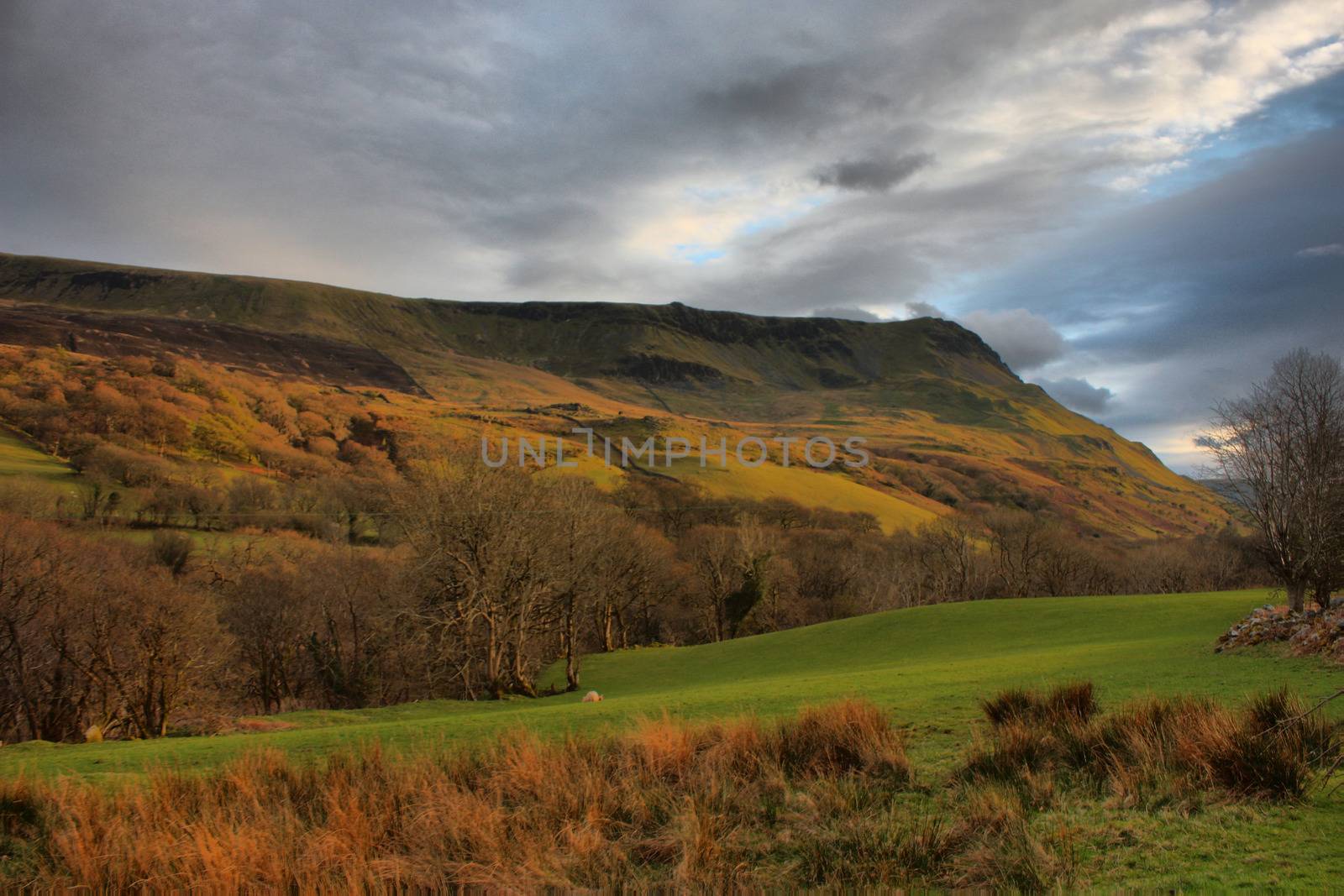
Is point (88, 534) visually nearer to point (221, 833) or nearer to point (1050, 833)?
point (221, 833)

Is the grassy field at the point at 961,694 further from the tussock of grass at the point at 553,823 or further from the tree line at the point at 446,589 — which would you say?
the tree line at the point at 446,589

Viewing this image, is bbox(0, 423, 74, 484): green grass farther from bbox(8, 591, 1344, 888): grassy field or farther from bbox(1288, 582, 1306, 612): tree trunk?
bbox(1288, 582, 1306, 612): tree trunk

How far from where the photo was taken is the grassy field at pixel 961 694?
7.26 metres

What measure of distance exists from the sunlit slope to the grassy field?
110mm

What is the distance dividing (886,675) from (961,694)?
8.98 meters

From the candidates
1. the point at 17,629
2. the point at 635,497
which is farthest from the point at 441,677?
the point at 635,497

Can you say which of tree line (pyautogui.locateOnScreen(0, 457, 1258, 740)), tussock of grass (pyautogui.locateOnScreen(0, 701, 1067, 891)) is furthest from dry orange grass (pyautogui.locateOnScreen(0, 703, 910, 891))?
tree line (pyautogui.locateOnScreen(0, 457, 1258, 740))

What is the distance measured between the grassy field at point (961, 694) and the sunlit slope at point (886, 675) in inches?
4.3

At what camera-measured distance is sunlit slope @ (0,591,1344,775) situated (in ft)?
49.3

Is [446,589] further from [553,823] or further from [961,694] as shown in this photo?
[553,823]

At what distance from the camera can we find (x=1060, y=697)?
Answer: 475 inches

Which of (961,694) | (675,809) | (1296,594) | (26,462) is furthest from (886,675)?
(26,462)

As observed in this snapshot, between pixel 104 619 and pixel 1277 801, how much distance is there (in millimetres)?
46635

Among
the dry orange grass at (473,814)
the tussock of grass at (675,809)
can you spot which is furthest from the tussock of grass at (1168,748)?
the dry orange grass at (473,814)
